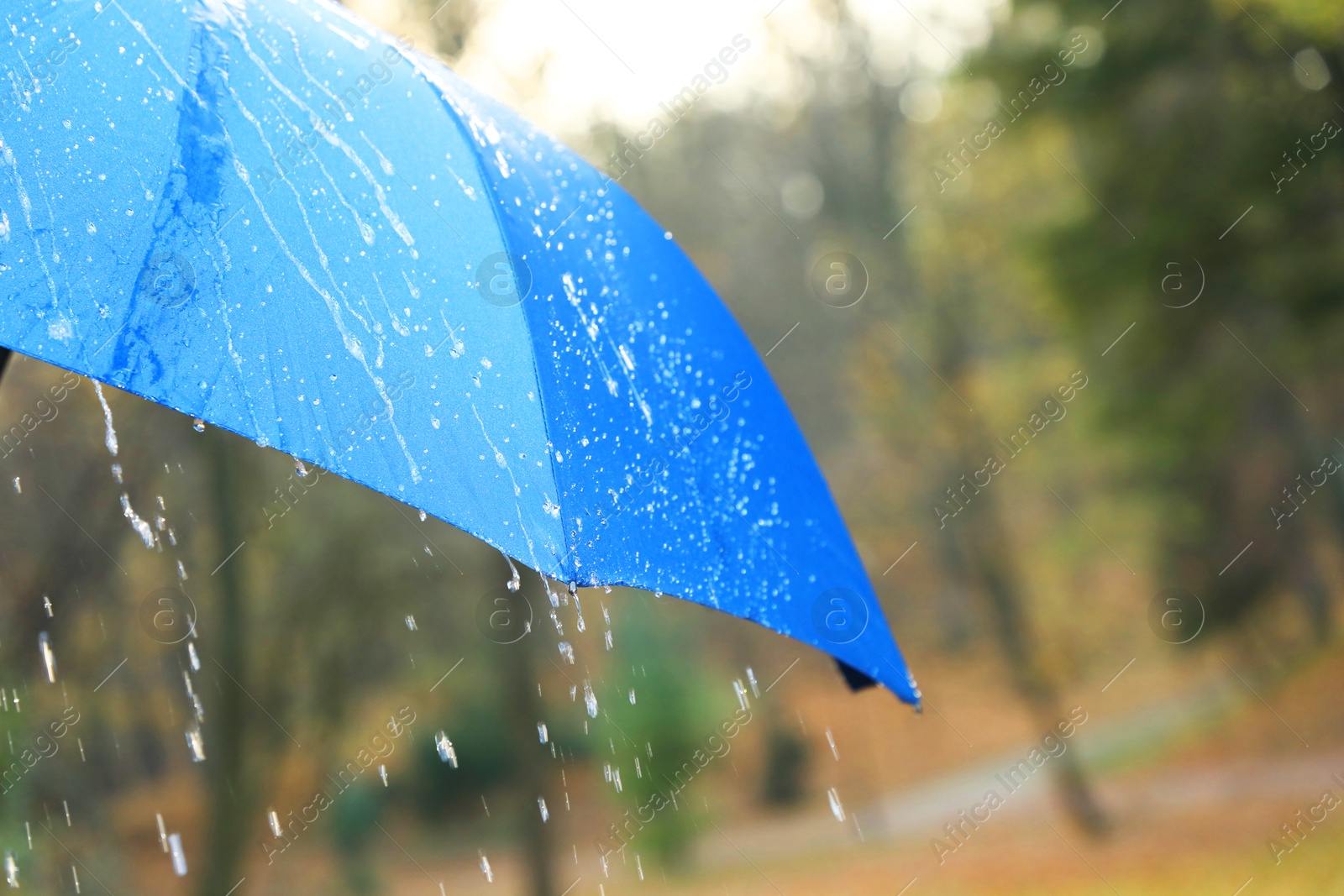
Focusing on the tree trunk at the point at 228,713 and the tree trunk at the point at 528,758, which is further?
the tree trunk at the point at 528,758

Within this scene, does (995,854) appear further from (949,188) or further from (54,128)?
(54,128)

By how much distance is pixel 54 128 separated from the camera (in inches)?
58.4

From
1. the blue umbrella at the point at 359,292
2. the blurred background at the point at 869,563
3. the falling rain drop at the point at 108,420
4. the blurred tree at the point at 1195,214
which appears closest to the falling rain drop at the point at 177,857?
the blurred background at the point at 869,563

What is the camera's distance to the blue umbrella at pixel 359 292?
4.71 ft

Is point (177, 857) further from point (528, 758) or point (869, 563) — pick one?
point (869, 563)

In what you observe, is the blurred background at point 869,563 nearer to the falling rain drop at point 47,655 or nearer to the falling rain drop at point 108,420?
the falling rain drop at point 47,655

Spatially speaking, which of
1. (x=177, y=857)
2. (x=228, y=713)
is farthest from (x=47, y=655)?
(x=228, y=713)

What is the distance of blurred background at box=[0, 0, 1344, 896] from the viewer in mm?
9078

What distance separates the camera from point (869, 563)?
18859mm

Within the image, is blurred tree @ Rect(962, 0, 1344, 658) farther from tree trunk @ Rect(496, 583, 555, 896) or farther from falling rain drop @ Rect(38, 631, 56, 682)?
falling rain drop @ Rect(38, 631, 56, 682)

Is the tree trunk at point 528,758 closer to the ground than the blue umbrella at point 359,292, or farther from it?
farther from it

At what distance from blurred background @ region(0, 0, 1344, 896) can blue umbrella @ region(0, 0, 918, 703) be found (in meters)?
3.22

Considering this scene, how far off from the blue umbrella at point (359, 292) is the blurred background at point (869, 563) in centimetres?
322

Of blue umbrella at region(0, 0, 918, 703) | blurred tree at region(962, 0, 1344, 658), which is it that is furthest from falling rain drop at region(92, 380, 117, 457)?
blurred tree at region(962, 0, 1344, 658)
